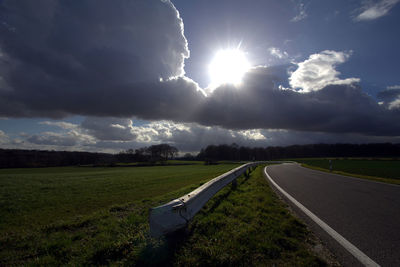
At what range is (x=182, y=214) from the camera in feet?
10.4

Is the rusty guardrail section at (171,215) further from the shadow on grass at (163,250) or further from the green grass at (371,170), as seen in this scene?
the green grass at (371,170)

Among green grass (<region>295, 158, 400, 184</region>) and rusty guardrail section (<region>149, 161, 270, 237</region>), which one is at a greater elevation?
rusty guardrail section (<region>149, 161, 270, 237</region>)

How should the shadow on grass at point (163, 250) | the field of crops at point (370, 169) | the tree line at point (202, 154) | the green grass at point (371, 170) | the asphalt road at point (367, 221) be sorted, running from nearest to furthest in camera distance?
the shadow on grass at point (163, 250) → the asphalt road at point (367, 221) → the green grass at point (371, 170) → the field of crops at point (370, 169) → the tree line at point (202, 154)

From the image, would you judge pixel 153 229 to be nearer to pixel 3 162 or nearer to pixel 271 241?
pixel 271 241

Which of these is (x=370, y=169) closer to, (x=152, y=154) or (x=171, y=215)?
(x=171, y=215)

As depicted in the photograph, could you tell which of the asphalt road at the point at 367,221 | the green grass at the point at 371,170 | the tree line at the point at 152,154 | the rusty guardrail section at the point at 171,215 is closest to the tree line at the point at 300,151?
the tree line at the point at 152,154

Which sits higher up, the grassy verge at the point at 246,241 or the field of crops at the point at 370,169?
the grassy verge at the point at 246,241

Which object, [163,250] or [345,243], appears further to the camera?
[345,243]

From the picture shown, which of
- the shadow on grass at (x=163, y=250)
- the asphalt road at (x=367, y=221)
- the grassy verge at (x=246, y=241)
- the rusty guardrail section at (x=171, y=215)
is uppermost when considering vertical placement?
the rusty guardrail section at (x=171, y=215)

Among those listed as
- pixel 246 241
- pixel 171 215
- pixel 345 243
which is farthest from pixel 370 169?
pixel 171 215

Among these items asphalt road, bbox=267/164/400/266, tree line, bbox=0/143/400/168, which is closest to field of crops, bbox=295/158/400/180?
asphalt road, bbox=267/164/400/266

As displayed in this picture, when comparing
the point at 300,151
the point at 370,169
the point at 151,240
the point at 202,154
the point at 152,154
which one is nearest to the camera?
the point at 151,240

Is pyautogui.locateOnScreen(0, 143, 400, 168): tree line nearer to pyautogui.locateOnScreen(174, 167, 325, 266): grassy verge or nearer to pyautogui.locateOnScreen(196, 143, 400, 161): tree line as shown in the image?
pyautogui.locateOnScreen(196, 143, 400, 161): tree line

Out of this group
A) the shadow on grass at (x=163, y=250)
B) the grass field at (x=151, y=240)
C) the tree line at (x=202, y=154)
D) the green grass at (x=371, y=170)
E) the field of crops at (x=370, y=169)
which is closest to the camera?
the shadow on grass at (x=163, y=250)
